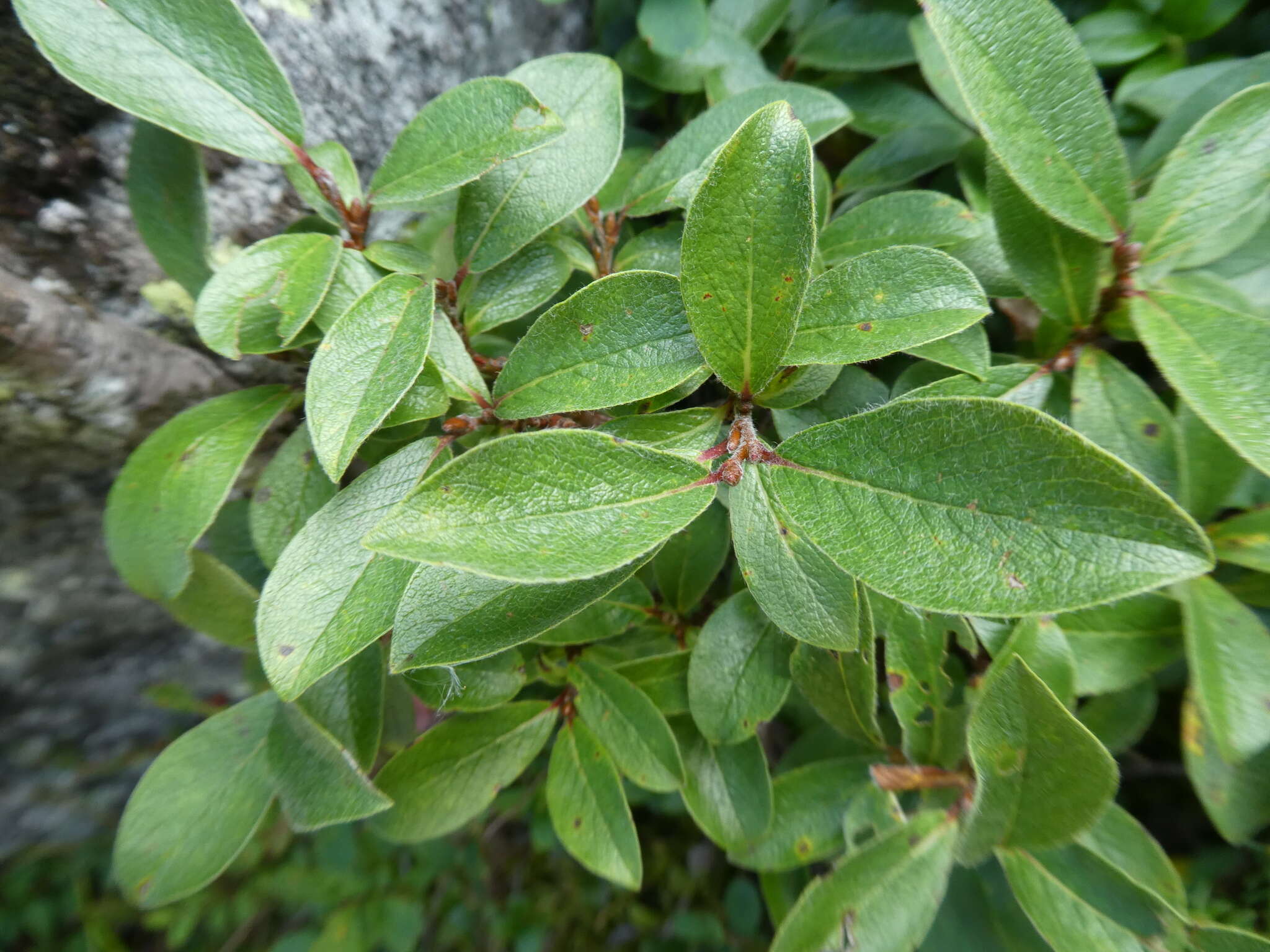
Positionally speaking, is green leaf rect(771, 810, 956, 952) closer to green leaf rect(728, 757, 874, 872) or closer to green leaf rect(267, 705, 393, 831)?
green leaf rect(728, 757, 874, 872)

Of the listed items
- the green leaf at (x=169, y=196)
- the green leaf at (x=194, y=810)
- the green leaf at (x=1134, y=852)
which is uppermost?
the green leaf at (x=169, y=196)

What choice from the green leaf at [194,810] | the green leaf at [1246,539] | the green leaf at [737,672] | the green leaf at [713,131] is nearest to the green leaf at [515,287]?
the green leaf at [713,131]

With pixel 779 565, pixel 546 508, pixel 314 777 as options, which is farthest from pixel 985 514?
pixel 314 777

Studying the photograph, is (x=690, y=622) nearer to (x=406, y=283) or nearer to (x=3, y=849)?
(x=406, y=283)

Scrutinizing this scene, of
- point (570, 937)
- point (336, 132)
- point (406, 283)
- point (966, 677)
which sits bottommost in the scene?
point (570, 937)

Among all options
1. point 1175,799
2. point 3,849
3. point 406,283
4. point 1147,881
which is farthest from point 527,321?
point 3,849

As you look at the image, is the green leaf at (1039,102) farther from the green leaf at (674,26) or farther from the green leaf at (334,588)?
the green leaf at (334,588)
